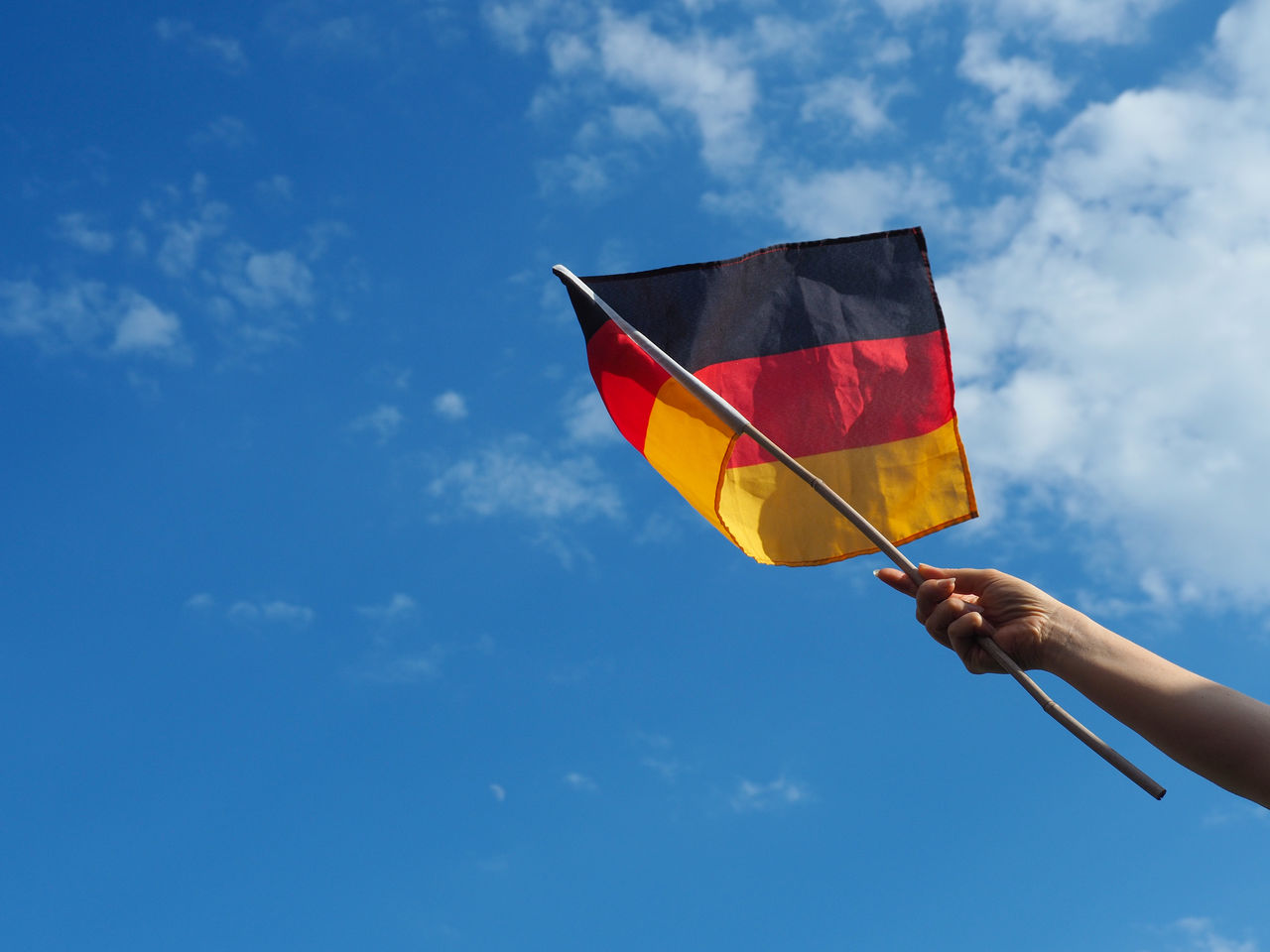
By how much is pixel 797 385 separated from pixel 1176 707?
14.1 feet

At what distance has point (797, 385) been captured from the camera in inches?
332

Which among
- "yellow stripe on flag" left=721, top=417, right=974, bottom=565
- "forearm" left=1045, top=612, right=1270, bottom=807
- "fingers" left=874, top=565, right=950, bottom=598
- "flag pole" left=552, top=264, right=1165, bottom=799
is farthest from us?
"yellow stripe on flag" left=721, top=417, right=974, bottom=565

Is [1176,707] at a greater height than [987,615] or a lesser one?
lesser

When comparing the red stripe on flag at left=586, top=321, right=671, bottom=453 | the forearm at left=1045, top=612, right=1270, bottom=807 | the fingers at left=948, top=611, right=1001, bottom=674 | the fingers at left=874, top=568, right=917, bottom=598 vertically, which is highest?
the red stripe on flag at left=586, top=321, right=671, bottom=453

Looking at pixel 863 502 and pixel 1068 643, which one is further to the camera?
pixel 863 502

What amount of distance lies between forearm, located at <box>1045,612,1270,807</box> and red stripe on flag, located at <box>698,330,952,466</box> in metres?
3.07

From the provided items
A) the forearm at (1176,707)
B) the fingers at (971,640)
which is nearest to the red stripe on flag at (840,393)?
the fingers at (971,640)

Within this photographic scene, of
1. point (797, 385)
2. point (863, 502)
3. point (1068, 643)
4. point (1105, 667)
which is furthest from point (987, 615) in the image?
point (797, 385)

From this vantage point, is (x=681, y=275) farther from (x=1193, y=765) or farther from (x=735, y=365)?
(x=1193, y=765)

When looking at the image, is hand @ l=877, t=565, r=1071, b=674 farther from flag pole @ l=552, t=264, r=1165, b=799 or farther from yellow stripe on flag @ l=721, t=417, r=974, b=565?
yellow stripe on flag @ l=721, t=417, r=974, b=565

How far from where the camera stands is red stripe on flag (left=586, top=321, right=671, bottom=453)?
28.6ft

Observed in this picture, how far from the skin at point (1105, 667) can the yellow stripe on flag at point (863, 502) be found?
5.25ft

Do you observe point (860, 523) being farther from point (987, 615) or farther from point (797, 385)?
point (797, 385)

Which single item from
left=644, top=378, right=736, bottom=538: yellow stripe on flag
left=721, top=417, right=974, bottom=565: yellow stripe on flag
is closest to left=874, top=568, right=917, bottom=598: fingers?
left=721, top=417, right=974, bottom=565: yellow stripe on flag
